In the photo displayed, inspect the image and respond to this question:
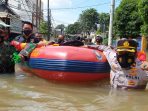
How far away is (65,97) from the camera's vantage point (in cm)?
695

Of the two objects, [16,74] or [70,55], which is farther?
[16,74]

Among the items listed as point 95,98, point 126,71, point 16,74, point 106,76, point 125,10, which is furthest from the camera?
point 125,10

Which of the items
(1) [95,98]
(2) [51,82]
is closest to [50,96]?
(1) [95,98]

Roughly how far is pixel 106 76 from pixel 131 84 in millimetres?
889

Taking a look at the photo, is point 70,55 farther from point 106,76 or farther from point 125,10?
point 125,10

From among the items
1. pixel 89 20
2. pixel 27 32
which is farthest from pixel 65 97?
pixel 89 20

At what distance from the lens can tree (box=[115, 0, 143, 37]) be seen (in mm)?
33562

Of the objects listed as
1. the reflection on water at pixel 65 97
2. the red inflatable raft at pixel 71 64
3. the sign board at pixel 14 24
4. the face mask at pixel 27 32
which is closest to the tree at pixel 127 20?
the sign board at pixel 14 24

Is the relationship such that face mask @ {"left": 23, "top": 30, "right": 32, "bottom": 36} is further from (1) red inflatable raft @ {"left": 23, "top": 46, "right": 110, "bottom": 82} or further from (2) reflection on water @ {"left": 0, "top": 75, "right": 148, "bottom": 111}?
(1) red inflatable raft @ {"left": 23, "top": 46, "right": 110, "bottom": 82}

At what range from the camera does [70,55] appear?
771 centimetres

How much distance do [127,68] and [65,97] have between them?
1.43 metres

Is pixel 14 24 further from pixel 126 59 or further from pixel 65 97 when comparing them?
pixel 65 97

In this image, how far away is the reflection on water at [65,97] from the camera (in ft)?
19.8

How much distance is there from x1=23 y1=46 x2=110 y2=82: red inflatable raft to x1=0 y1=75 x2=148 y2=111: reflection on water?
0.81ft
